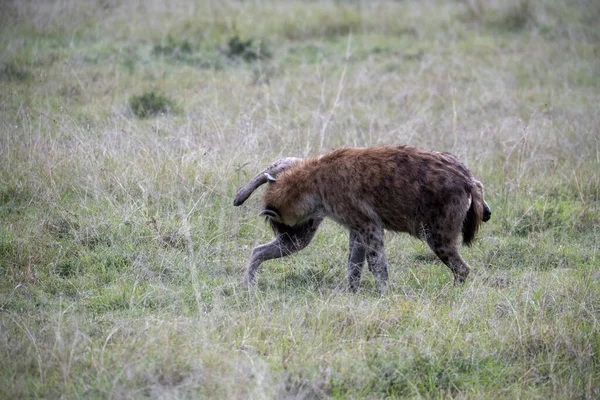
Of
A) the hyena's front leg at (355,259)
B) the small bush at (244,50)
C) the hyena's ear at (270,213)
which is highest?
the small bush at (244,50)

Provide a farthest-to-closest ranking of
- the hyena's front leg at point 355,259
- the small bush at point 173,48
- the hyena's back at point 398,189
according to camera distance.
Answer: the small bush at point 173,48 < the hyena's front leg at point 355,259 < the hyena's back at point 398,189

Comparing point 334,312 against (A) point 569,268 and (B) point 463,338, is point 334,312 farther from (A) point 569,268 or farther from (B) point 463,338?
(A) point 569,268

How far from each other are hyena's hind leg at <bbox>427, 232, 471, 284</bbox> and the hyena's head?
91cm

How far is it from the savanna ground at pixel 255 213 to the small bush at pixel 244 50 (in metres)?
0.04

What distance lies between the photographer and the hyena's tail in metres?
6.00

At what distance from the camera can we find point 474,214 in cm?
607

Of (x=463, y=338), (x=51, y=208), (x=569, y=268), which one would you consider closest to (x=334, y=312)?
(x=463, y=338)

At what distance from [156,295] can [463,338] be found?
2068 mm

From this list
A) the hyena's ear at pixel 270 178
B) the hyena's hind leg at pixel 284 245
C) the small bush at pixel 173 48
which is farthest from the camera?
the small bush at pixel 173 48

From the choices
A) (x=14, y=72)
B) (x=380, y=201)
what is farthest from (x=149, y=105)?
(x=380, y=201)

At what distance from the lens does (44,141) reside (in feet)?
25.0

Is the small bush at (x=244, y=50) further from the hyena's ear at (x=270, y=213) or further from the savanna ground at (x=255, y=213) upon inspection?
the hyena's ear at (x=270, y=213)

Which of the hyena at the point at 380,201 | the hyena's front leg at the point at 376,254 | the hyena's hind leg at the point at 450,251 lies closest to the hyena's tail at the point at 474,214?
the hyena at the point at 380,201

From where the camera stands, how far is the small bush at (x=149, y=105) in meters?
9.20
